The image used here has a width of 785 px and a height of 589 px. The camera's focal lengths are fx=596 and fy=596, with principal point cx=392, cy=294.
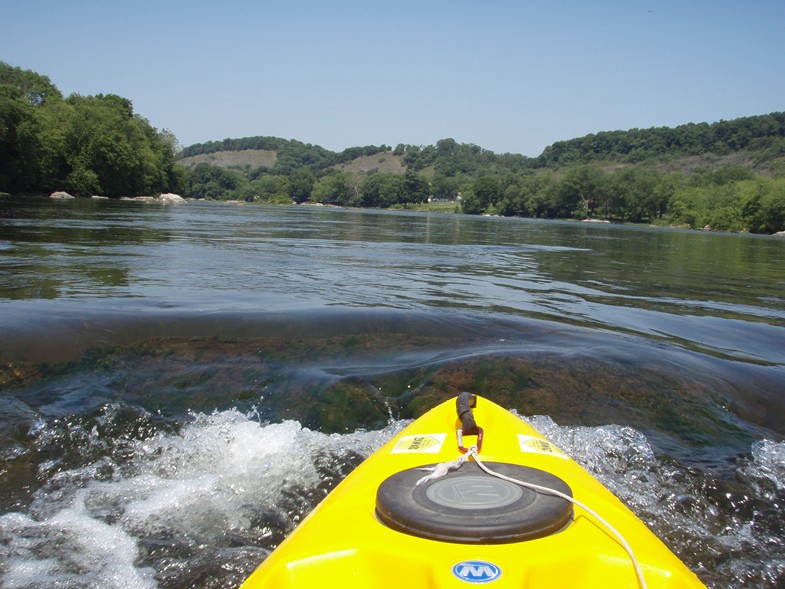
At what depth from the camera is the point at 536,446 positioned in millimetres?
3127

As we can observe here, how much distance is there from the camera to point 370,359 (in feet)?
21.0

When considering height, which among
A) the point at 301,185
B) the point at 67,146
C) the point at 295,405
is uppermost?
the point at 67,146

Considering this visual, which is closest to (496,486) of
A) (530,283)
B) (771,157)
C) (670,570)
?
(670,570)

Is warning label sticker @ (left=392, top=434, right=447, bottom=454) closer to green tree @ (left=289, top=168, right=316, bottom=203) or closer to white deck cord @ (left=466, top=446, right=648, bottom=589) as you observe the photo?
white deck cord @ (left=466, top=446, right=648, bottom=589)

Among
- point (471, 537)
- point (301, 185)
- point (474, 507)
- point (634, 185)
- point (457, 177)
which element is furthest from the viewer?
point (457, 177)

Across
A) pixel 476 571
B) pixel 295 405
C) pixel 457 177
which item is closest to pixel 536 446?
pixel 476 571

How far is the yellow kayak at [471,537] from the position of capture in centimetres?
192

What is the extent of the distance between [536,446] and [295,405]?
266 cm

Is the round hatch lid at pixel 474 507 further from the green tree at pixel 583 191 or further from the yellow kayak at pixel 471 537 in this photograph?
the green tree at pixel 583 191

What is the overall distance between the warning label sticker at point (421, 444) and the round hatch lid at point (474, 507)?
42cm

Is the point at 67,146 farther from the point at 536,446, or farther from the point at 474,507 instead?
the point at 474,507

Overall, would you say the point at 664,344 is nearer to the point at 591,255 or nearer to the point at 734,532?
the point at 734,532

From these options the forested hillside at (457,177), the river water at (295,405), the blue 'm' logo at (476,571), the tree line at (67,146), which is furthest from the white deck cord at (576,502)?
the forested hillside at (457,177)

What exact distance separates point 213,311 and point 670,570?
673cm
